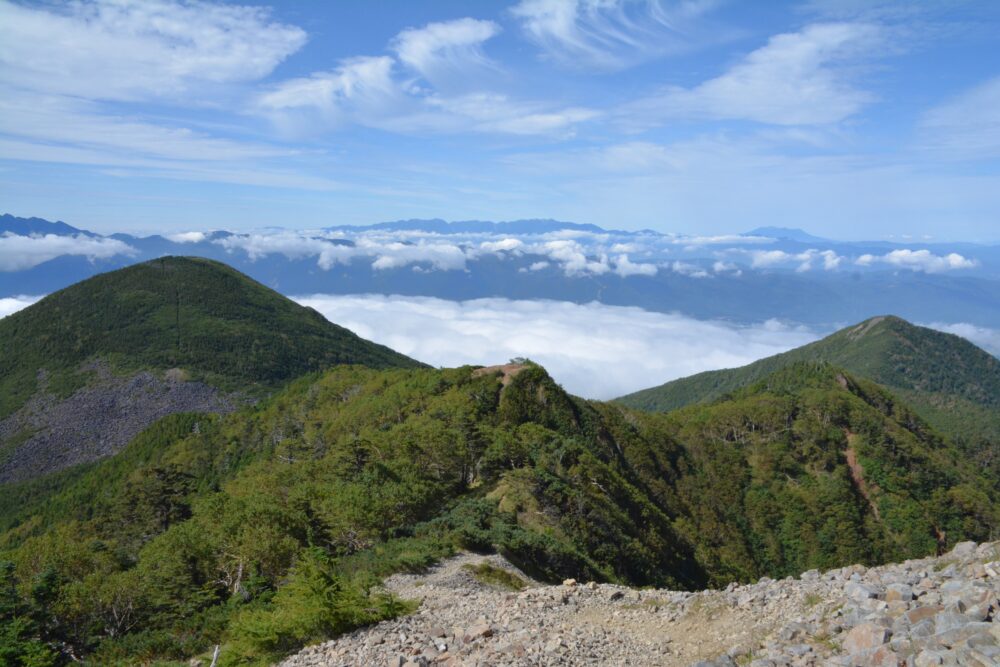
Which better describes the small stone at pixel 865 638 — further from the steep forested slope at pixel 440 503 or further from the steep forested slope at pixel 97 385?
the steep forested slope at pixel 97 385

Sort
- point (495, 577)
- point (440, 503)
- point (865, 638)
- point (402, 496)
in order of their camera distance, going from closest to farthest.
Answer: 1. point (865, 638)
2. point (495, 577)
3. point (402, 496)
4. point (440, 503)

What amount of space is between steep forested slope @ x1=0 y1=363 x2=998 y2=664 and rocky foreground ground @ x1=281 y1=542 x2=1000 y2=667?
270 cm

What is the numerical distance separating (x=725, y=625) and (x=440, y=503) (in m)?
27.0

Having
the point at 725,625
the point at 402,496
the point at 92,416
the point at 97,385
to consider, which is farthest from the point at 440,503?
the point at 97,385

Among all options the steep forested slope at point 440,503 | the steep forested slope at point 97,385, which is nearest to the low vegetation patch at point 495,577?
the steep forested slope at point 440,503

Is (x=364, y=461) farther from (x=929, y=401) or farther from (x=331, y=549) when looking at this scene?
(x=929, y=401)

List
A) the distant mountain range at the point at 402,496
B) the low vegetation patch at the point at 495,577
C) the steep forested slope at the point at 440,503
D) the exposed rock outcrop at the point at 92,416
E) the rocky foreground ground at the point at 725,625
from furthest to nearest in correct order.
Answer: the exposed rock outcrop at the point at 92,416
the low vegetation patch at the point at 495,577
the steep forested slope at the point at 440,503
the distant mountain range at the point at 402,496
the rocky foreground ground at the point at 725,625

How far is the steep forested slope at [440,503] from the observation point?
25484 millimetres

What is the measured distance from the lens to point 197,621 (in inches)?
961

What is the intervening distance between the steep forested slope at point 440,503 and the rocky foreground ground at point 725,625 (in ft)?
8.85

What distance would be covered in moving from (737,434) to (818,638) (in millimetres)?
93243

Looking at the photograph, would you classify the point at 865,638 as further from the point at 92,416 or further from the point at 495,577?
the point at 92,416

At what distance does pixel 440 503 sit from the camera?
1623 inches

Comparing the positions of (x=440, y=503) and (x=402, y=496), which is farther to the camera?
(x=440, y=503)
